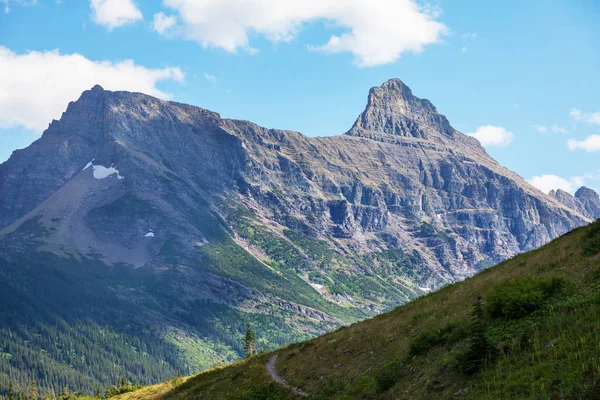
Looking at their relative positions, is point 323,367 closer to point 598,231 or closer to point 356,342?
point 356,342

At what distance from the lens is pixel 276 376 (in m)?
44.3

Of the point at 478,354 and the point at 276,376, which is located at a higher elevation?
the point at 478,354

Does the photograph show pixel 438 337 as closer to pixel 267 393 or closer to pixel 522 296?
pixel 522 296

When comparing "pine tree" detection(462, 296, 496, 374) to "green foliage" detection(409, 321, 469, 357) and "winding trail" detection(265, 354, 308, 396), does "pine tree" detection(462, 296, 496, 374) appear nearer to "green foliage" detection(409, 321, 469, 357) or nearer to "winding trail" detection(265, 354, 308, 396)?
"green foliage" detection(409, 321, 469, 357)

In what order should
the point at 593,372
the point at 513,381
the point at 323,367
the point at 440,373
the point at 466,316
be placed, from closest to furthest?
1. the point at 593,372
2. the point at 513,381
3. the point at 440,373
4. the point at 466,316
5. the point at 323,367

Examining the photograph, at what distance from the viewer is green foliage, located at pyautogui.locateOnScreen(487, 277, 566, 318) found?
2697 centimetres

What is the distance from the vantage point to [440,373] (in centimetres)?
2591

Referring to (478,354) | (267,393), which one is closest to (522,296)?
(478,354)

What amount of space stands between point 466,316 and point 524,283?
5542 millimetres

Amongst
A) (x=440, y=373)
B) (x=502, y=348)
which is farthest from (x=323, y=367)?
(x=502, y=348)

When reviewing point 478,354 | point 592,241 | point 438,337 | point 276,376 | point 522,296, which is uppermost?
point 592,241

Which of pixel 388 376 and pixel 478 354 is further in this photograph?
pixel 388 376

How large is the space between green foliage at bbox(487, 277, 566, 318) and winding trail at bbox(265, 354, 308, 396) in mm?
15678

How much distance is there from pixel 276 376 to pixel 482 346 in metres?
24.8
